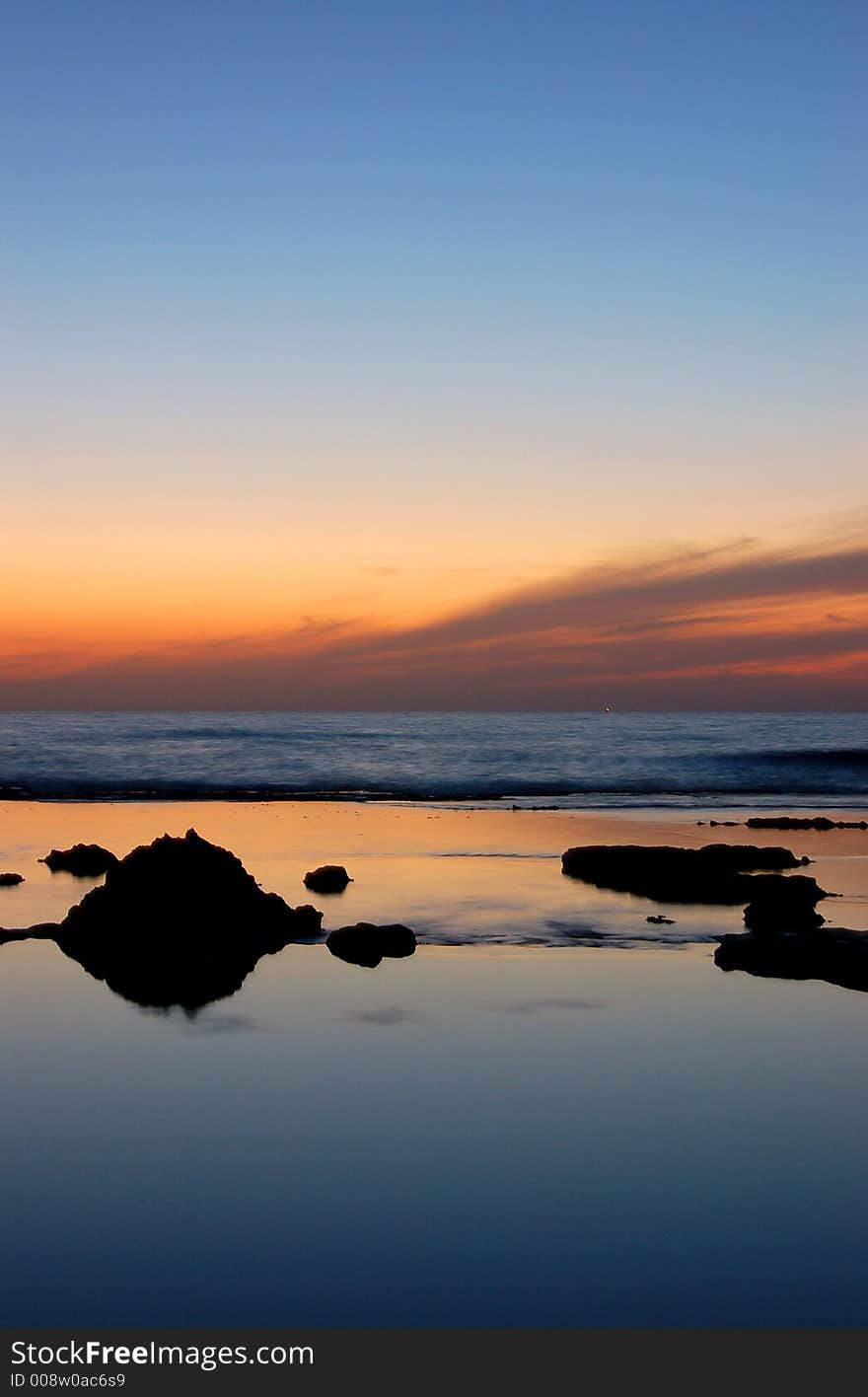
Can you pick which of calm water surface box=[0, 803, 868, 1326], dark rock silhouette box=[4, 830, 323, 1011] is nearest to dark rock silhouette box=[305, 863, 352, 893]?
dark rock silhouette box=[4, 830, 323, 1011]

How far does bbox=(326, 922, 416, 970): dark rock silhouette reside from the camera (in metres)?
13.1

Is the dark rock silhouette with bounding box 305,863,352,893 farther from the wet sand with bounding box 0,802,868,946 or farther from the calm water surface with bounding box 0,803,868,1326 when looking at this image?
the calm water surface with bounding box 0,803,868,1326

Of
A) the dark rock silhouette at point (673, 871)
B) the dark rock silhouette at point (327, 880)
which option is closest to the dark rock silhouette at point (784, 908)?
the dark rock silhouette at point (673, 871)

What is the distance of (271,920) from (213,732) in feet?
306

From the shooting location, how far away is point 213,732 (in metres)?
106

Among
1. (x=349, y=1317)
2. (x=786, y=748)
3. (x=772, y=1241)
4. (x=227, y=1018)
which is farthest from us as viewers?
(x=786, y=748)

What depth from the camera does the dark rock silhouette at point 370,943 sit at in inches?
517

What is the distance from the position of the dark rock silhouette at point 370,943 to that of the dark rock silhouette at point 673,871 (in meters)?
5.97

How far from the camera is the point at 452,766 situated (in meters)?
68.1

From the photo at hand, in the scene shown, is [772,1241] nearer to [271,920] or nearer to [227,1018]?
[227,1018]

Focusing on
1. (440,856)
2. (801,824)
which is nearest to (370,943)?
(440,856)

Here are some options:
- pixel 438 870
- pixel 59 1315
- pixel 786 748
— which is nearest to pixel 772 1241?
pixel 59 1315

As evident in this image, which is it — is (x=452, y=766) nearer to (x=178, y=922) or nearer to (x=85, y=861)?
(x=85, y=861)

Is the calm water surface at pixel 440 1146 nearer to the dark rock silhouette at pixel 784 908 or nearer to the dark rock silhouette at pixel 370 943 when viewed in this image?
the dark rock silhouette at pixel 370 943
